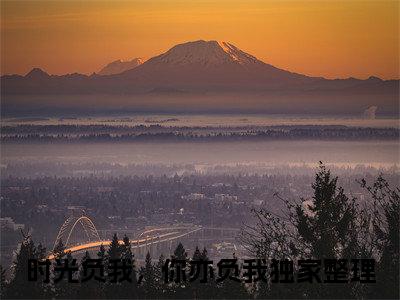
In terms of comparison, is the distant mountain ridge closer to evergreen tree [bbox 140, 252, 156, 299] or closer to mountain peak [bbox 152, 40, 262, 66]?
mountain peak [bbox 152, 40, 262, 66]

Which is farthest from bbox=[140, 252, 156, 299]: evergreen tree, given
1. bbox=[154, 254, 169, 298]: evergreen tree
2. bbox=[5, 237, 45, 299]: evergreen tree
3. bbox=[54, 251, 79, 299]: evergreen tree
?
bbox=[5, 237, 45, 299]: evergreen tree

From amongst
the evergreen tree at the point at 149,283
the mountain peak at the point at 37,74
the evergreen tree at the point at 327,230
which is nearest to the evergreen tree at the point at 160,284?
the evergreen tree at the point at 149,283

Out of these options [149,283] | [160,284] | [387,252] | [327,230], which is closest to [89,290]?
[149,283]

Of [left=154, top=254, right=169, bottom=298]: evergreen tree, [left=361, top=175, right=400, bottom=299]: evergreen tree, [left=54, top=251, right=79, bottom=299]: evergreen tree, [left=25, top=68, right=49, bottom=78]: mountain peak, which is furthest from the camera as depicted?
[left=25, top=68, right=49, bottom=78]: mountain peak

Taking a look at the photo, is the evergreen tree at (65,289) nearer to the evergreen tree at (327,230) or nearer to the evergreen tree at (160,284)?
the evergreen tree at (160,284)

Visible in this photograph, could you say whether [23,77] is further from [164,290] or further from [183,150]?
[164,290]

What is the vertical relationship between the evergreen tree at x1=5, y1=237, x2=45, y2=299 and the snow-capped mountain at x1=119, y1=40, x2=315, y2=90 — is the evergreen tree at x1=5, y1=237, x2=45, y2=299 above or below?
below

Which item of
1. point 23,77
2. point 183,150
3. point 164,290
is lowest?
point 164,290

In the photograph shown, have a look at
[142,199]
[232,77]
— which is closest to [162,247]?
[142,199]
